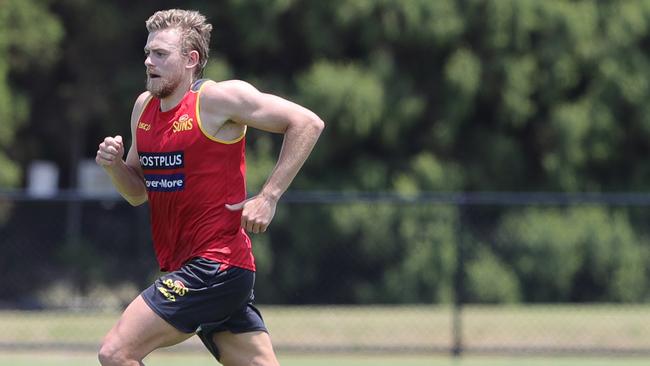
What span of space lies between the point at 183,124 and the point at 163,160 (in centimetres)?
20

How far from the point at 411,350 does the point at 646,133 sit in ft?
30.7

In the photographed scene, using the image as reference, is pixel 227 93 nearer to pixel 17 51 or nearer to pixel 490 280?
pixel 490 280

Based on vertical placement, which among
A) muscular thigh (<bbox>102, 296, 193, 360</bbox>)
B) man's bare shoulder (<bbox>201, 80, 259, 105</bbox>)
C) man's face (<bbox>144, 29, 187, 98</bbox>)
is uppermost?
man's face (<bbox>144, 29, 187, 98</bbox>)

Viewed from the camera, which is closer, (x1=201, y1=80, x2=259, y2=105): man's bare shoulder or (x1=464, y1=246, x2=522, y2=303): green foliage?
(x1=201, y1=80, x2=259, y2=105): man's bare shoulder

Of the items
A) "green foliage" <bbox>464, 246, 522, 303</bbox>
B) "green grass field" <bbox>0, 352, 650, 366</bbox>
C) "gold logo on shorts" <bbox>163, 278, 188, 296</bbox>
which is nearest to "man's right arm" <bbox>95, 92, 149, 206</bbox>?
"gold logo on shorts" <bbox>163, 278, 188, 296</bbox>

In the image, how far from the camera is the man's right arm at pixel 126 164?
215 inches

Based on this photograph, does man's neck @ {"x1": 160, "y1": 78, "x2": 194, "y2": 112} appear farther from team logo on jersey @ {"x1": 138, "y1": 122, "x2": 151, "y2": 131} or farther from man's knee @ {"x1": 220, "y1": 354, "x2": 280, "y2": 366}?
man's knee @ {"x1": 220, "y1": 354, "x2": 280, "y2": 366}

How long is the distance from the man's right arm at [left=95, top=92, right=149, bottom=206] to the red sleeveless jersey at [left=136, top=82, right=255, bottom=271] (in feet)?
0.46

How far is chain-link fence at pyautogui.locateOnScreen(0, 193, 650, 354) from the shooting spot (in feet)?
39.5

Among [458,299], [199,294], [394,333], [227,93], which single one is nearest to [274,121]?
[227,93]

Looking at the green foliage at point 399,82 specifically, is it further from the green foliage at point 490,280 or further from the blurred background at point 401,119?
the green foliage at point 490,280

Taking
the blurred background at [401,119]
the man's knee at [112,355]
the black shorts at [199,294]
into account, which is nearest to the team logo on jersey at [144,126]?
the black shorts at [199,294]

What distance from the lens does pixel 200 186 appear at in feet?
17.5

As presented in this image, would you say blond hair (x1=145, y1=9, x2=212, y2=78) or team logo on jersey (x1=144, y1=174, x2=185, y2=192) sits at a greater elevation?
blond hair (x1=145, y1=9, x2=212, y2=78)
